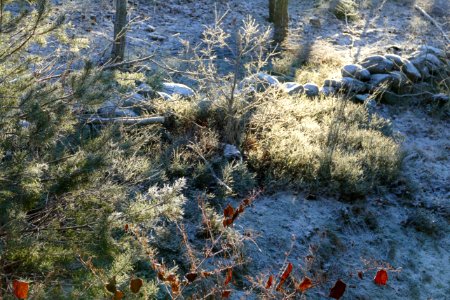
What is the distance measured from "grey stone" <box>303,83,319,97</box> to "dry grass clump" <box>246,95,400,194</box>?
1.48 feet

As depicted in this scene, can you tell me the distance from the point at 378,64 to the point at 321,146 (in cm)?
293

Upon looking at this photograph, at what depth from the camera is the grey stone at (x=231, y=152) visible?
5.82m

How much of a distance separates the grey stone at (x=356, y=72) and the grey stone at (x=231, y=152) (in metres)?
3.15

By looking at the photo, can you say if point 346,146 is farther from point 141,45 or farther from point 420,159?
point 141,45

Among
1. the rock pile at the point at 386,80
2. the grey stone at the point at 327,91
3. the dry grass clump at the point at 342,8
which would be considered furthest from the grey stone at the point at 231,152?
the dry grass clump at the point at 342,8

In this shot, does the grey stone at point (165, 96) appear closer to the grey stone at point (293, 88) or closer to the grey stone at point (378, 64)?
the grey stone at point (293, 88)

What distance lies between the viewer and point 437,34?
11414mm

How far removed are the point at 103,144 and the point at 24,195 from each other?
0.61 meters

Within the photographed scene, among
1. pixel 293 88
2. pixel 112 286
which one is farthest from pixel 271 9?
pixel 112 286

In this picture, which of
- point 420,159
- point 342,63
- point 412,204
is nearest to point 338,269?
point 412,204

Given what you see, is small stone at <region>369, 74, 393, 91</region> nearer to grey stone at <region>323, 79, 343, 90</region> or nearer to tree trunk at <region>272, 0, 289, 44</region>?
grey stone at <region>323, 79, 343, 90</region>

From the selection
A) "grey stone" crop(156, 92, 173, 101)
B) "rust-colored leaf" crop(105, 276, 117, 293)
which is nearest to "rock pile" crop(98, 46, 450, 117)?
"grey stone" crop(156, 92, 173, 101)

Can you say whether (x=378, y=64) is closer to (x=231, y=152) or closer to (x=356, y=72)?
(x=356, y=72)

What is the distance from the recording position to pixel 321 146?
635cm
